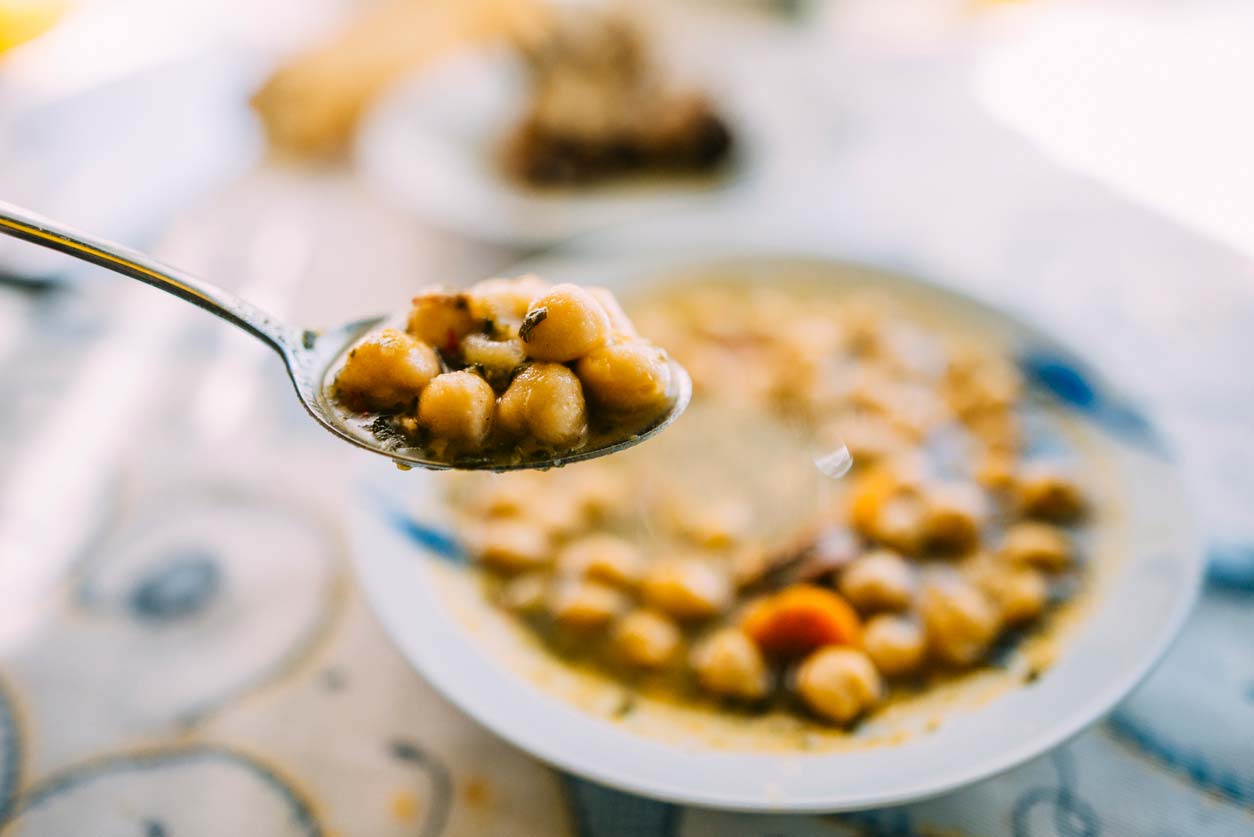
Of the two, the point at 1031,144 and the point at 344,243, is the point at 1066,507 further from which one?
the point at 344,243

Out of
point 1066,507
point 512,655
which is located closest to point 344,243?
point 512,655

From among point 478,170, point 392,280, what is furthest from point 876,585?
point 478,170

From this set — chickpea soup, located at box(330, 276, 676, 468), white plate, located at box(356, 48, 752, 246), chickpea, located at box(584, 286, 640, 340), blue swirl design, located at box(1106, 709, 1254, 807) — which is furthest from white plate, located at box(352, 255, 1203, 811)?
white plate, located at box(356, 48, 752, 246)

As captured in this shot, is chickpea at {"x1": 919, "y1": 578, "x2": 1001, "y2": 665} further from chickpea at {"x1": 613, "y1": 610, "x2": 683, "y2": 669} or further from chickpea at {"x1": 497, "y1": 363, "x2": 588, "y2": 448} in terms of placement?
chickpea at {"x1": 497, "y1": 363, "x2": 588, "y2": 448}

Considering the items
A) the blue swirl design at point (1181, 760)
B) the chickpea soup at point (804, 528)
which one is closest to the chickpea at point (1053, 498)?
the chickpea soup at point (804, 528)

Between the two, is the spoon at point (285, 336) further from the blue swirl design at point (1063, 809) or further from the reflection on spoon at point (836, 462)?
the blue swirl design at point (1063, 809)

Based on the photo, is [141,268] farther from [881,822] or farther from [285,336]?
[881,822]

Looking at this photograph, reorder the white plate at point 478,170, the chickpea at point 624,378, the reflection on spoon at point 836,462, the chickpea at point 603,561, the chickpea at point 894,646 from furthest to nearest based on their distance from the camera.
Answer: the white plate at point 478,170 → the reflection on spoon at point 836,462 → the chickpea at point 603,561 → the chickpea at point 894,646 → the chickpea at point 624,378

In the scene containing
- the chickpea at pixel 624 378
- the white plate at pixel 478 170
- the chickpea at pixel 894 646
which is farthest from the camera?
the white plate at pixel 478 170
